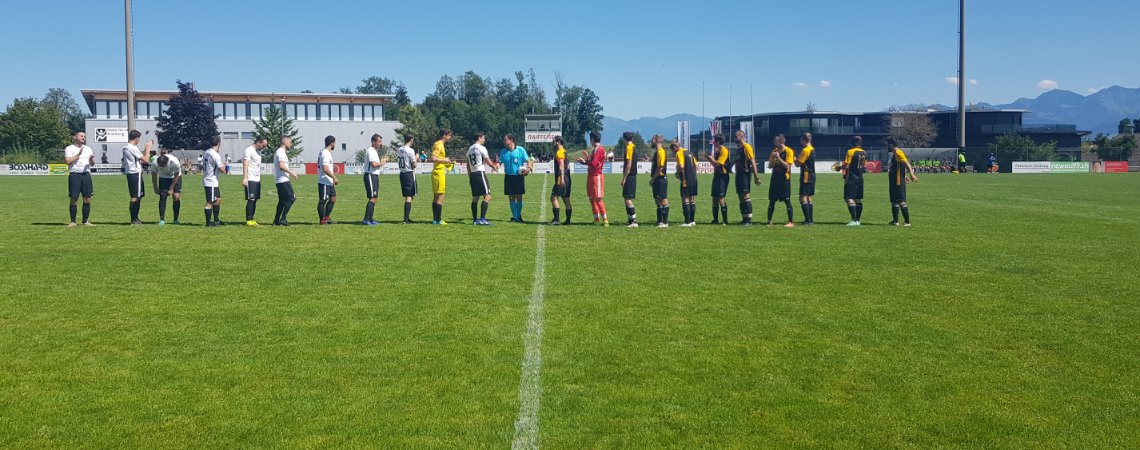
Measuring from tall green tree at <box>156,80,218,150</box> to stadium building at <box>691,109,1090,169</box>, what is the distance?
1979 inches

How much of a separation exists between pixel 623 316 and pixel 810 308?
5.69 ft

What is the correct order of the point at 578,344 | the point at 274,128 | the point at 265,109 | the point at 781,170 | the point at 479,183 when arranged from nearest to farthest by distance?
the point at 578,344, the point at 781,170, the point at 479,183, the point at 274,128, the point at 265,109

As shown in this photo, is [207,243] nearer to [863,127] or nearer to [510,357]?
[510,357]

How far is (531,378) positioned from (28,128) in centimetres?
8708

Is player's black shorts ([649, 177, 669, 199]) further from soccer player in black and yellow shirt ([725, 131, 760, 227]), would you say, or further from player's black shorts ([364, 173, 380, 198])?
player's black shorts ([364, 173, 380, 198])

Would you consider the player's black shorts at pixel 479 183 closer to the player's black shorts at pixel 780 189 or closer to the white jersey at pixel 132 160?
the player's black shorts at pixel 780 189

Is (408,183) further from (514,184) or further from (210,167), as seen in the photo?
(210,167)

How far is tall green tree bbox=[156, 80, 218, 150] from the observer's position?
77.1 metres

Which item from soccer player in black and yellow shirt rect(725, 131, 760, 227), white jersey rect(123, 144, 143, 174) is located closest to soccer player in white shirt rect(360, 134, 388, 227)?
white jersey rect(123, 144, 143, 174)

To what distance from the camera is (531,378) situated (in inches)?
223

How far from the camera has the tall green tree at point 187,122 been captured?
77.1 m

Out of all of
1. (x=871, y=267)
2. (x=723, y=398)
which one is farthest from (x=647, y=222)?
(x=723, y=398)

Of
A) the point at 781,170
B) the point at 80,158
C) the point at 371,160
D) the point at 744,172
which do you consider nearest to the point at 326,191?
the point at 371,160

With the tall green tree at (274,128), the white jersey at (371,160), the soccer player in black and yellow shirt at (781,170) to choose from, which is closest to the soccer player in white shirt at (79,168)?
the white jersey at (371,160)
